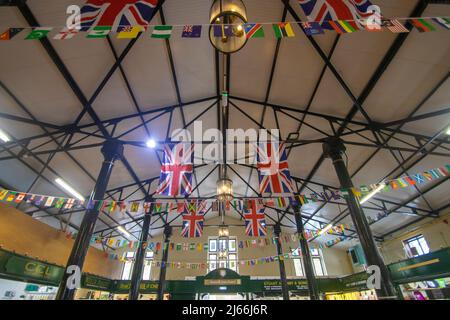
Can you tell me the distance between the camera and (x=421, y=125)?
6.37 metres

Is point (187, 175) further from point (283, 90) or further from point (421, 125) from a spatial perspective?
point (421, 125)

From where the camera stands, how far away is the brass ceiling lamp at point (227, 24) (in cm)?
263

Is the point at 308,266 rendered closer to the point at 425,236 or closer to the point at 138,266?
the point at 425,236

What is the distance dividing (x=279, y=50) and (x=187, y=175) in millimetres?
4831

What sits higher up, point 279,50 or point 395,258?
point 279,50

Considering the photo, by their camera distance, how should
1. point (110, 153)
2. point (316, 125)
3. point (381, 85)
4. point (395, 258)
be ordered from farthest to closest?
point (395, 258)
point (316, 125)
point (110, 153)
point (381, 85)

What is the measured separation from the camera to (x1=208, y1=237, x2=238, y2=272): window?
16.0 metres

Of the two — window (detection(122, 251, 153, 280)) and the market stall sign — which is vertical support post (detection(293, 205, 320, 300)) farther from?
window (detection(122, 251, 153, 280))

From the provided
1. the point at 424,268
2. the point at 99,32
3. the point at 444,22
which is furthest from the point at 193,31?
the point at 424,268

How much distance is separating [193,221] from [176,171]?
3.69 m

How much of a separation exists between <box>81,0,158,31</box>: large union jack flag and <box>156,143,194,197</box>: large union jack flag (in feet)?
15.3

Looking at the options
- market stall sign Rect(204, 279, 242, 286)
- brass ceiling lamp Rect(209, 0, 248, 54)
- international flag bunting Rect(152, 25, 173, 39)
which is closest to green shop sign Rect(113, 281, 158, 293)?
market stall sign Rect(204, 279, 242, 286)
